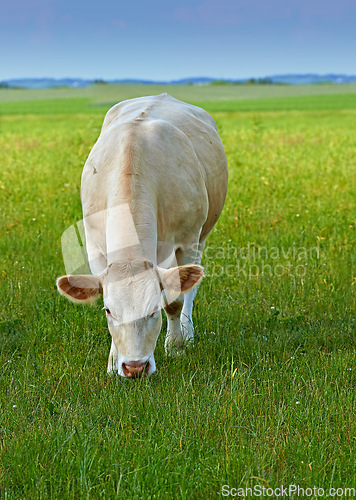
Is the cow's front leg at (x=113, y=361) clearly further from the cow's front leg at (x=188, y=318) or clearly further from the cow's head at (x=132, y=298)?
the cow's front leg at (x=188, y=318)

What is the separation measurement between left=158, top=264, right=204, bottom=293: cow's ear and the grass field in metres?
0.68

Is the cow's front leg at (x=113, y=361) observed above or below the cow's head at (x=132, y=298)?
below

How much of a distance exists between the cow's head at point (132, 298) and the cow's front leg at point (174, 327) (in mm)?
1116

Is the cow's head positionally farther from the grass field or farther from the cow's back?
the cow's back

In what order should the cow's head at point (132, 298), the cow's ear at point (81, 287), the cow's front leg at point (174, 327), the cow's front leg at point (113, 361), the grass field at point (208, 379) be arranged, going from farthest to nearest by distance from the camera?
the cow's front leg at point (174, 327), the cow's front leg at point (113, 361), the cow's ear at point (81, 287), the cow's head at point (132, 298), the grass field at point (208, 379)

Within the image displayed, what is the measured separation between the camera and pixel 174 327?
4988mm

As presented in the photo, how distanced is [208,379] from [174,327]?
981 millimetres

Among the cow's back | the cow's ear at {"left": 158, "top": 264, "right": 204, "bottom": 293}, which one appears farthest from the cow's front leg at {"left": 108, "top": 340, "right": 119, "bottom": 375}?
the cow's back

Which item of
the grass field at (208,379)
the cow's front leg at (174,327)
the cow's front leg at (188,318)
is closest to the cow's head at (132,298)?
the grass field at (208,379)

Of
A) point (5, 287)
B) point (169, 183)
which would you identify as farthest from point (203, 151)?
point (5, 287)

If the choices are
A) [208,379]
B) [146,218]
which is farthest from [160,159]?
[208,379]

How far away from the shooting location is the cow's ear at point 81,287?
144 inches

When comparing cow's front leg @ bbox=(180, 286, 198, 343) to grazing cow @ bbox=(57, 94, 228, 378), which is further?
cow's front leg @ bbox=(180, 286, 198, 343)

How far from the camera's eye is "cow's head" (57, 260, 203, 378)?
11.4 feet
